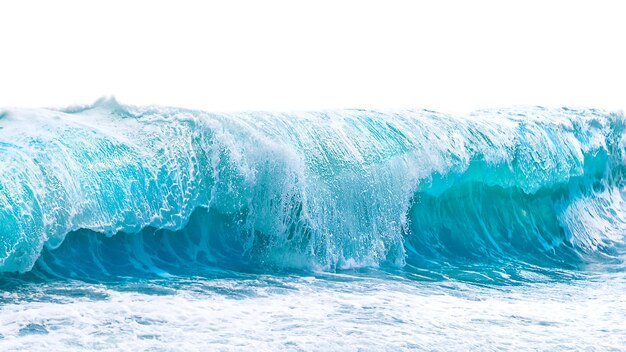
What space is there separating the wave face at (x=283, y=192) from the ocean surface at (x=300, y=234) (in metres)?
0.02

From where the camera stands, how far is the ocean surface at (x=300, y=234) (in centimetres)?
638

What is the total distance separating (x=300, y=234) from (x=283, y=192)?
0.48 metres

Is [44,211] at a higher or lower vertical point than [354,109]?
lower

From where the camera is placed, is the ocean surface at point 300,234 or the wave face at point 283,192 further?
the wave face at point 283,192

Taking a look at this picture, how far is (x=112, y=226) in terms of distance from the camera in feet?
25.3

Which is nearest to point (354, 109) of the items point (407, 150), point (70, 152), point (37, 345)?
point (407, 150)

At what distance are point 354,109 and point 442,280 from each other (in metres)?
2.98

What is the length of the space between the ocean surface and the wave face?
21 millimetres

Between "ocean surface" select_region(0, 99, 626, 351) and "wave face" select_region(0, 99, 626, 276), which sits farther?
"wave face" select_region(0, 99, 626, 276)

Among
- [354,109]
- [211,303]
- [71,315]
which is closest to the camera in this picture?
[71,315]

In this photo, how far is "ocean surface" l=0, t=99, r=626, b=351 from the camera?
6375mm

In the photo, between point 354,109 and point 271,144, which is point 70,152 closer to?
point 271,144

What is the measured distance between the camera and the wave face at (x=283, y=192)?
7621 mm

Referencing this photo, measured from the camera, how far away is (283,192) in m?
8.47
